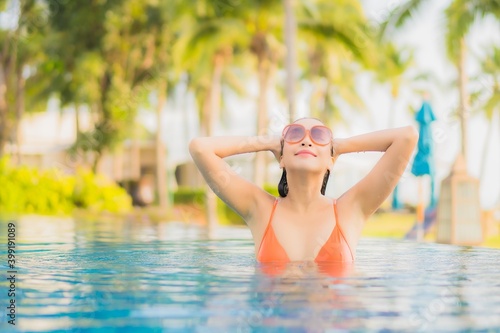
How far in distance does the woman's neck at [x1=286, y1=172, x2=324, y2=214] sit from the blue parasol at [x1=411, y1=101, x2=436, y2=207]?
43.3 feet

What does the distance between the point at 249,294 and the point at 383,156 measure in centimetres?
160

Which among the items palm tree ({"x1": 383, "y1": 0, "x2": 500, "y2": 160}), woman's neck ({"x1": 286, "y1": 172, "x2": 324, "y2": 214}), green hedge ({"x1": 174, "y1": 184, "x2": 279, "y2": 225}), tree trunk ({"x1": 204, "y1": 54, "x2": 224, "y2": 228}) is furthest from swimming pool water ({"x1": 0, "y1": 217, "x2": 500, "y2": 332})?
green hedge ({"x1": 174, "y1": 184, "x2": 279, "y2": 225})

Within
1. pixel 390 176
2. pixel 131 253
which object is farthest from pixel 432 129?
pixel 390 176

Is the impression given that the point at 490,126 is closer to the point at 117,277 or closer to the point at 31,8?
the point at 31,8

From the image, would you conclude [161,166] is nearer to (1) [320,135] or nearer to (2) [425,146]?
(2) [425,146]

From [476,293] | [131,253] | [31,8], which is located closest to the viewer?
[476,293]

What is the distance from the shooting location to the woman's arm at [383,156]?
5.35m

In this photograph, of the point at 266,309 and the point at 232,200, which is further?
the point at 232,200

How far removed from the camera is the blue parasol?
1847 cm

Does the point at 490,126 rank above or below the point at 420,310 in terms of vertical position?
above

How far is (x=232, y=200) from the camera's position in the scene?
5594mm

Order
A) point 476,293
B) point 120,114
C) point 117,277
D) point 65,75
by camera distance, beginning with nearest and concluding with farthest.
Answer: point 476,293, point 117,277, point 120,114, point 65,75

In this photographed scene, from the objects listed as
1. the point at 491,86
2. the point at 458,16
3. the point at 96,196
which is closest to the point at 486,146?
the point at 491,86

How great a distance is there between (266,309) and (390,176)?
1912 mm
